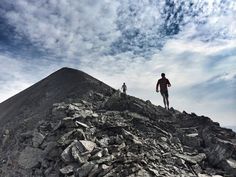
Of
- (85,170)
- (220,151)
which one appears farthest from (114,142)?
(220,151)

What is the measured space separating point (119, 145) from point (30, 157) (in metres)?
4.84

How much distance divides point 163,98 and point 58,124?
8199 millimetres

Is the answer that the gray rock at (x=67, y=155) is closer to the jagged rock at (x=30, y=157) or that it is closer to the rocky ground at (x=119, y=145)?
the rocky ground at (x=119, y=145)

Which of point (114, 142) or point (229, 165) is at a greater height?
point (114, 142)

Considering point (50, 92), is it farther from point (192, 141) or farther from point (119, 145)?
point (192, 141)

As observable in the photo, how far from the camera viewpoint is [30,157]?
14.9 metres

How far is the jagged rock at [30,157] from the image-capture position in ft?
47.3

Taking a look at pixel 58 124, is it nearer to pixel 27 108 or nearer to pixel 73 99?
pixel 73 99

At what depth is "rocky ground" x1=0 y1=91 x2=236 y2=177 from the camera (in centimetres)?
1241

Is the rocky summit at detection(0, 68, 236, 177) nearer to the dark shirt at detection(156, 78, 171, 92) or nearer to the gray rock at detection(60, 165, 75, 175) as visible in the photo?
the gray rock at detection(60, 165, 75, 175)

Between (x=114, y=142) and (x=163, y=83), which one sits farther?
(x=163, y=83)

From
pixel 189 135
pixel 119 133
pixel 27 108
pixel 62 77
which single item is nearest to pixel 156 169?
pixel 119 133

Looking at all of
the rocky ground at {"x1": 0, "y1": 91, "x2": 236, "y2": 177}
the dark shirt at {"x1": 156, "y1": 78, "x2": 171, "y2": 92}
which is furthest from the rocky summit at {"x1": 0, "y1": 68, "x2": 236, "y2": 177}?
the dark shirt at {"x1": 156, "y1": 78, "x2": 171, "y2": 92}

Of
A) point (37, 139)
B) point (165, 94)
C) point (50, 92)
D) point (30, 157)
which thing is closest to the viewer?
point (30, 157)
